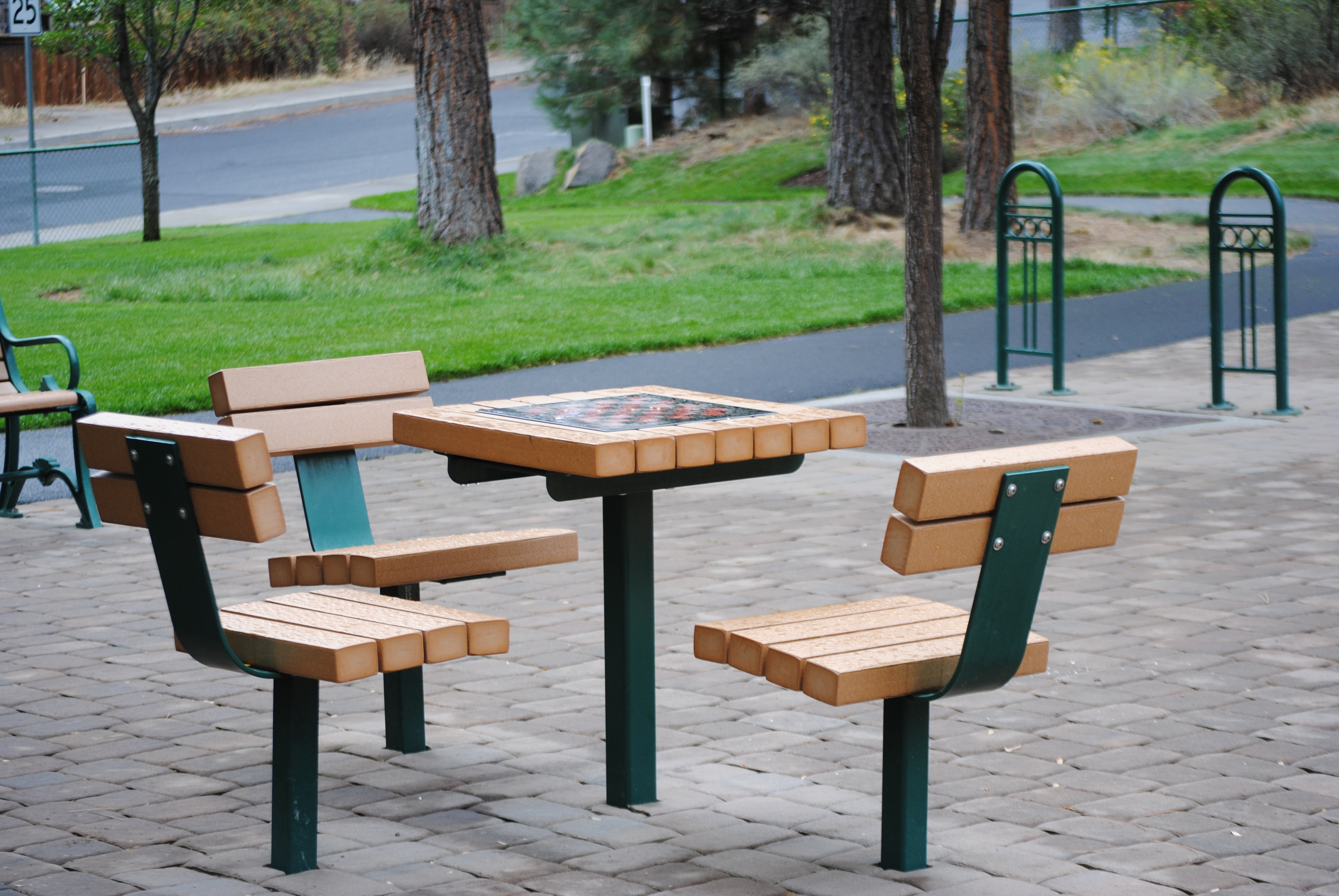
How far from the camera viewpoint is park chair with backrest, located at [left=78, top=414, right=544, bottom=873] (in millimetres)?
3672

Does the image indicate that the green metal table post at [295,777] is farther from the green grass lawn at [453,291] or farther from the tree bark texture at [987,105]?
the tree bark texture at [987,105]

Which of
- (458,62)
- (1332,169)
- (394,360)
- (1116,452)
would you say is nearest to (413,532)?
(394,360)

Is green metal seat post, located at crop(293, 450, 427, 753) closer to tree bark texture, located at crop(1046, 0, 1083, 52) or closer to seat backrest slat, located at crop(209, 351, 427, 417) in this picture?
seat backrest slat, located at crop(209, 351, 427, 417)

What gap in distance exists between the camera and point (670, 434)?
398 centimetres

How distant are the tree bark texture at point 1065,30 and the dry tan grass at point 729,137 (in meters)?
6.18

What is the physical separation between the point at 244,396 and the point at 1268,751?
10.5ft

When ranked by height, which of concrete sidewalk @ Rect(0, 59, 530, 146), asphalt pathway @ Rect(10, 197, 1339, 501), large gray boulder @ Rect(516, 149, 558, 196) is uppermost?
concrete sidewalk @ Rect(0, 59, 530, 146)

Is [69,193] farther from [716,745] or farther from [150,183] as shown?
[716,745]

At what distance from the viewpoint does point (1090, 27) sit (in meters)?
32.2

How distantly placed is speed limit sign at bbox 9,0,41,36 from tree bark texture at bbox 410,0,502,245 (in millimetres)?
3874

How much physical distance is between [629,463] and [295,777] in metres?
1.08

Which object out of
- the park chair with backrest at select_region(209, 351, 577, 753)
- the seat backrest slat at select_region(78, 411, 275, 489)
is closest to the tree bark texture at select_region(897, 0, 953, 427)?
the park chair with backrest at select_region(209, 351, 577, 753)

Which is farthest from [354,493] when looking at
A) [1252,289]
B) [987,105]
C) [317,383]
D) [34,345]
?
[987,105]

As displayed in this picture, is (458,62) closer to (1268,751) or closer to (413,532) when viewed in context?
(413,532)
